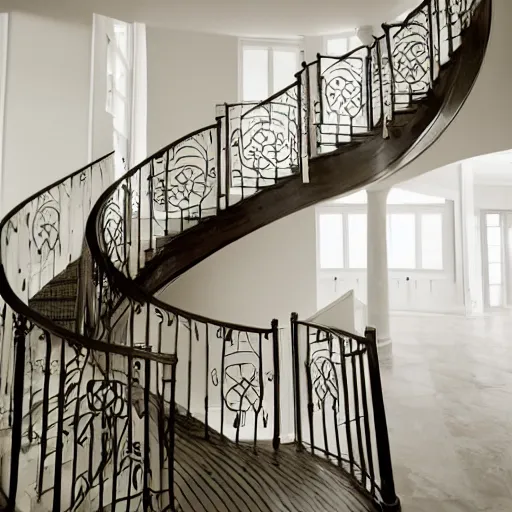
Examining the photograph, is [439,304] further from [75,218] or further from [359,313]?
[75,218]

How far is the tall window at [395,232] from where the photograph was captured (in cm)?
1201

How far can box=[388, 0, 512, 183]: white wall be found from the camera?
3938mm

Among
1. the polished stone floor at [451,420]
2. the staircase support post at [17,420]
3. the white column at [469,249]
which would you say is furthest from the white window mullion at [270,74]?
the staircase support post at [17,420]

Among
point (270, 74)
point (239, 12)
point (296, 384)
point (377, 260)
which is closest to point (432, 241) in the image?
point (377, 260)

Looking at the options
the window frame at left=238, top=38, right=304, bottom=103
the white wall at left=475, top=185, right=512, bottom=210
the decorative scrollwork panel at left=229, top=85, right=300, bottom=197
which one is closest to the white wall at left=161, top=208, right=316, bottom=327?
the decorative scrollwork panel at left=229, top=85, right=300, bottom=197

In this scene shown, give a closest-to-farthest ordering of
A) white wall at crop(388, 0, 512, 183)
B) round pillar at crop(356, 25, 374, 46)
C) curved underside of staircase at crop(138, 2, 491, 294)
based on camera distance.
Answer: white wall at crop(388, 0, 512, 183) → curved underside of staircase at crop(138, 2, 491, 294) → round pillar at crop(356, 25, 374, 46)

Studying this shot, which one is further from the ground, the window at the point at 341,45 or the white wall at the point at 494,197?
the window at the point at 341,45

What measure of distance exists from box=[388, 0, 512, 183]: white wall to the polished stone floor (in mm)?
2686

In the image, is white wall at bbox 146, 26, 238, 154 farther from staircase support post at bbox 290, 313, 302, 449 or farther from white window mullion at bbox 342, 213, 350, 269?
white window mullion at bbox 342, 213, 350, 269

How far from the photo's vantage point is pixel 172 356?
210cm

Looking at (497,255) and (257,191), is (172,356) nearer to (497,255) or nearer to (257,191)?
(257,191)

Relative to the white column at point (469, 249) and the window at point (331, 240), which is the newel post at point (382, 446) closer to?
the white column at point (469, 249)

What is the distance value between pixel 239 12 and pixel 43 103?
9.15ft

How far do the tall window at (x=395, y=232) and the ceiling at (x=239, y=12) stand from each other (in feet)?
21.1
